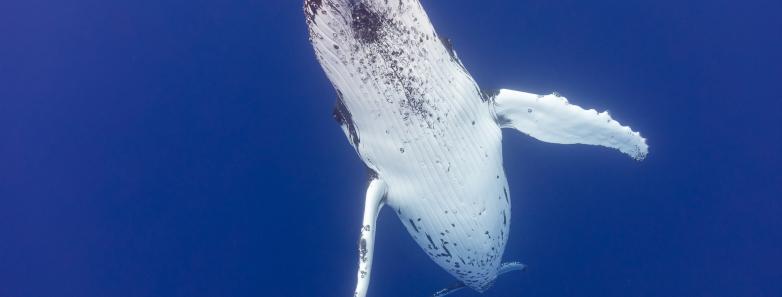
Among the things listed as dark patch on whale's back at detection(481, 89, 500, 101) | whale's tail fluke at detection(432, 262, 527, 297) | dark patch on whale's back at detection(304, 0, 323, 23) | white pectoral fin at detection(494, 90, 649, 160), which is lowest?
whale's tail fluke at detection(432, 262, 527, 297)

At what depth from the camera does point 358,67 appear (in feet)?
13.6

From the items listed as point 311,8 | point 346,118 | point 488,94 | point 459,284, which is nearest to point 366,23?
point 311,8

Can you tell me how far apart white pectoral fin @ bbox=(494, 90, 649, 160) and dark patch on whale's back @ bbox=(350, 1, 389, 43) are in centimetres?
172

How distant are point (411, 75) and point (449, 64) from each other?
0.45 m

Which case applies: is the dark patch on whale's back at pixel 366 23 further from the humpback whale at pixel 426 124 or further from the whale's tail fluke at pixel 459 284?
the whale's tail fluke at pixel 459 284

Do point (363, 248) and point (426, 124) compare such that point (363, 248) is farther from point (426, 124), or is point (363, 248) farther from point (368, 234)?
point (426, 124)

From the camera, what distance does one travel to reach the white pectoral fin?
17.5 feet

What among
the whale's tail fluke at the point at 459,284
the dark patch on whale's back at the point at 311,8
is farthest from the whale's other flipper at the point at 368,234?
the whale's tail fluke at the point at 459,284

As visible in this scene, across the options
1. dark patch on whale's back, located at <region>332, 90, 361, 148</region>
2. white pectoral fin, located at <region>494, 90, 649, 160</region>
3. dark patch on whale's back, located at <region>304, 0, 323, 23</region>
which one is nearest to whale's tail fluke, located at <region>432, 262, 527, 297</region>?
white pectoral fin, located at <region>494, 90, 649, 160</region>

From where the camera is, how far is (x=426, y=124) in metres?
4.67

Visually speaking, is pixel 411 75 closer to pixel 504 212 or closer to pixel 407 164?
pixel 407 164

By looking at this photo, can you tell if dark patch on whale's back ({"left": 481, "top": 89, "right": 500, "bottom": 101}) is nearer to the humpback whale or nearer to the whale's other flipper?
the humpback whale

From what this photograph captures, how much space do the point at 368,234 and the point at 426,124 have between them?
122 centimetres

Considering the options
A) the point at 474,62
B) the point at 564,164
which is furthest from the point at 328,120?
the point at 564,164
